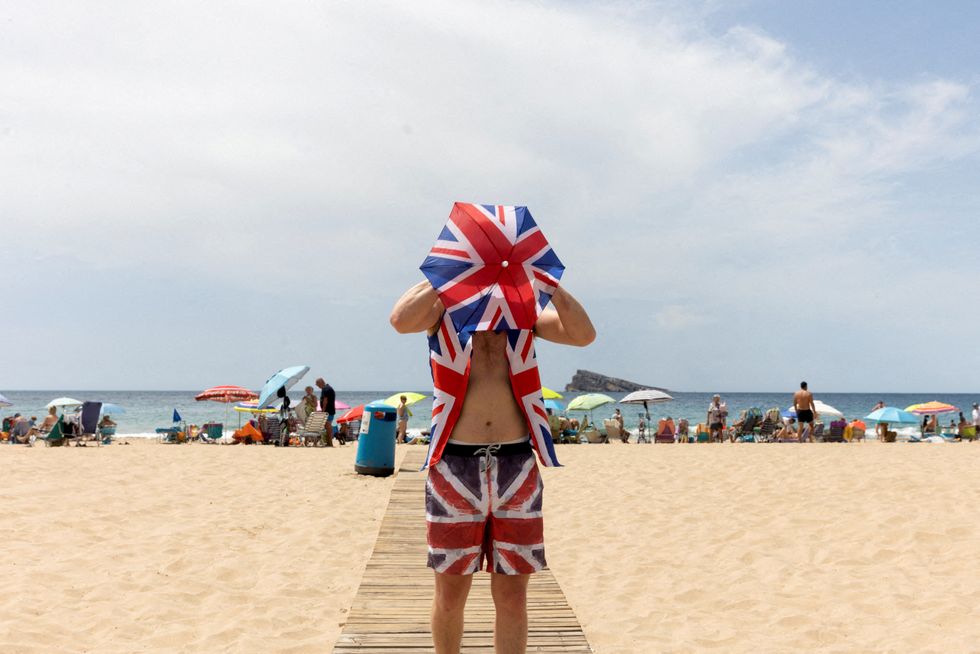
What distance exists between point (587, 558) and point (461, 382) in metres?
4.36

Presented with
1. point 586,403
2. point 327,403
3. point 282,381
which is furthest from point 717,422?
point 282,381

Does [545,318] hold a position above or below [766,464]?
above

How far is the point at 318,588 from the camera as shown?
17.2 ft

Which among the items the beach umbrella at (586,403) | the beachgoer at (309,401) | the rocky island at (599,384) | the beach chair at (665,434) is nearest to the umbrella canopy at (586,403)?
the beach umbrella at (586,403)

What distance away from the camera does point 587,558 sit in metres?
6.27

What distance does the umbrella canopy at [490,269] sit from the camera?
7.77 feet

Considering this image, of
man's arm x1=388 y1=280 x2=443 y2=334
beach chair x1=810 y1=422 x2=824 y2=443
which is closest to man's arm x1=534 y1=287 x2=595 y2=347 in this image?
man's arm x1=388 y1=280 x2=443 y2=334

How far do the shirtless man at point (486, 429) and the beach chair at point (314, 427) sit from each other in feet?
50.2

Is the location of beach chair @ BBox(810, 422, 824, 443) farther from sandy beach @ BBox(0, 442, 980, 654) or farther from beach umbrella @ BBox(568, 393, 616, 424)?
sandy beach @ BBox(0, 442, 980, 654)

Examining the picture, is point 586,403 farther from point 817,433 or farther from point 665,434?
point 817,433

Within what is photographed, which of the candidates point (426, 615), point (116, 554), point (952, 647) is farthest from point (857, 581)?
point (116, 554)

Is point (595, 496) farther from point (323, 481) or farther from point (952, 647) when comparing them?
point (952, 647)

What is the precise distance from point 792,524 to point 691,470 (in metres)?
4.56

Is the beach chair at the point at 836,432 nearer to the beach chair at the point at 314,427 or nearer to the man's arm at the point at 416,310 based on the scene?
the beach chair at the point at 314,427
